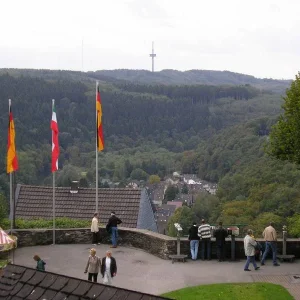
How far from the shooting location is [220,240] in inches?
700

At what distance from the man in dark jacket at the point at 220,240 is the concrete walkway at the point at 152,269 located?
0.24 meters

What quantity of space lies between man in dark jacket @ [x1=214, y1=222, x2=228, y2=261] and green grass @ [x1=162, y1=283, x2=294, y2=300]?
2.52 m

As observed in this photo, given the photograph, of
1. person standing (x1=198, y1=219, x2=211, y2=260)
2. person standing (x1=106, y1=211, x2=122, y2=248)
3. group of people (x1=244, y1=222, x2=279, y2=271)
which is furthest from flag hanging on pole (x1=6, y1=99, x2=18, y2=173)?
group of people (x1=244, y1=222, x2=279, y2=271)

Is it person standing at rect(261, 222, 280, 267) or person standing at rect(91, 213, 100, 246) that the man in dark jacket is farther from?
person standing at rect(91, 213, 100, 246)

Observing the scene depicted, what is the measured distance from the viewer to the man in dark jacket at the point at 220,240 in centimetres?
1775

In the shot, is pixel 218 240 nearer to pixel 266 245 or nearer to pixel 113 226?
pixel 266 245

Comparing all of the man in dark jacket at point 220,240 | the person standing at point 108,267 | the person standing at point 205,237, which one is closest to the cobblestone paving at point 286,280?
the man in dark jacket at point 220,240

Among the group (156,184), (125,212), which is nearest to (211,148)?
(156,184)

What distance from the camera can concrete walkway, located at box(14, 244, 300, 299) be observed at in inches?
622

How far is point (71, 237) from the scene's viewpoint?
2048 cm

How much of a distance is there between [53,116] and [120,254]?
4.90 m

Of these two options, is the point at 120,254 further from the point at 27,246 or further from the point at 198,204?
the point at 198,204

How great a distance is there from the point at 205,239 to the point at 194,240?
0.30 meters

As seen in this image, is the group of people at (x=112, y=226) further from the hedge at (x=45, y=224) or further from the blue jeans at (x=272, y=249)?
the blue jeans at (x=272, y=249)
